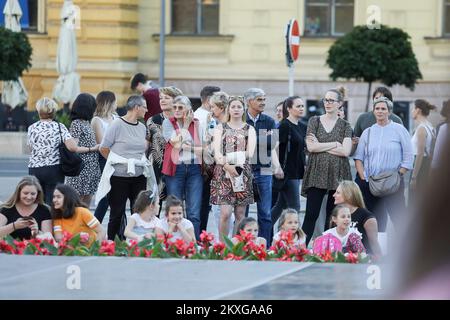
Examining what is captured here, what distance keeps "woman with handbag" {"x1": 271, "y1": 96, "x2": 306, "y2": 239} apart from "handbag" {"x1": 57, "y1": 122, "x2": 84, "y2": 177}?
195cm

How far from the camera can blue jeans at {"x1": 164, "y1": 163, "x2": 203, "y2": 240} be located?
11.3 metres

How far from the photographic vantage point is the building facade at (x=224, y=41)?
100 feet

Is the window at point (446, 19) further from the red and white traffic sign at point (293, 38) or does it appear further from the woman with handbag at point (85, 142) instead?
the woman with handbag at point (85, 142)

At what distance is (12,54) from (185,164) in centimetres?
1628

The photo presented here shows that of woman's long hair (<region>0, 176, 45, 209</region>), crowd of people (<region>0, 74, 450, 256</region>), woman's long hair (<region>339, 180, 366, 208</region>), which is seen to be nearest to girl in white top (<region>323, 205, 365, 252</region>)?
woman's long hair (<region>339, 180, 366, 208</region>)

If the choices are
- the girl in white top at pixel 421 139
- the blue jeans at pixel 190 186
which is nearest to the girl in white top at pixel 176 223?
the blue jeans at pixel 190 186

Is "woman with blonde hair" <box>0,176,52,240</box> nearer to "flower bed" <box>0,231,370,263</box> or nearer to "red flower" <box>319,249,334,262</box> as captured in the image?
"flower bed" <box>0,231,370,263</box>

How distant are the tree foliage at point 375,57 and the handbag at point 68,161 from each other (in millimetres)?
16292

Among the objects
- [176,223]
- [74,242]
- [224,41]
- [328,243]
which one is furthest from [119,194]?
[224,41]

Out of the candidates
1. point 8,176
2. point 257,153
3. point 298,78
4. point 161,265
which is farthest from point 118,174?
point 298,78

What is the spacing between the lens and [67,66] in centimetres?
2792

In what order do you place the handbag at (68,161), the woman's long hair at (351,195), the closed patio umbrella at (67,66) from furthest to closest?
1. the closed patio umbrella at (67,66)
2. the handbag at (68,161)
3. the woman's long hair at (351,195)

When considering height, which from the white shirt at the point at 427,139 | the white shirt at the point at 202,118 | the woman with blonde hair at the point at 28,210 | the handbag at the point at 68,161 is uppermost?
the white shirt at the point at 202,118

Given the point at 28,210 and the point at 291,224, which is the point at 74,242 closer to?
the point at 28,210
